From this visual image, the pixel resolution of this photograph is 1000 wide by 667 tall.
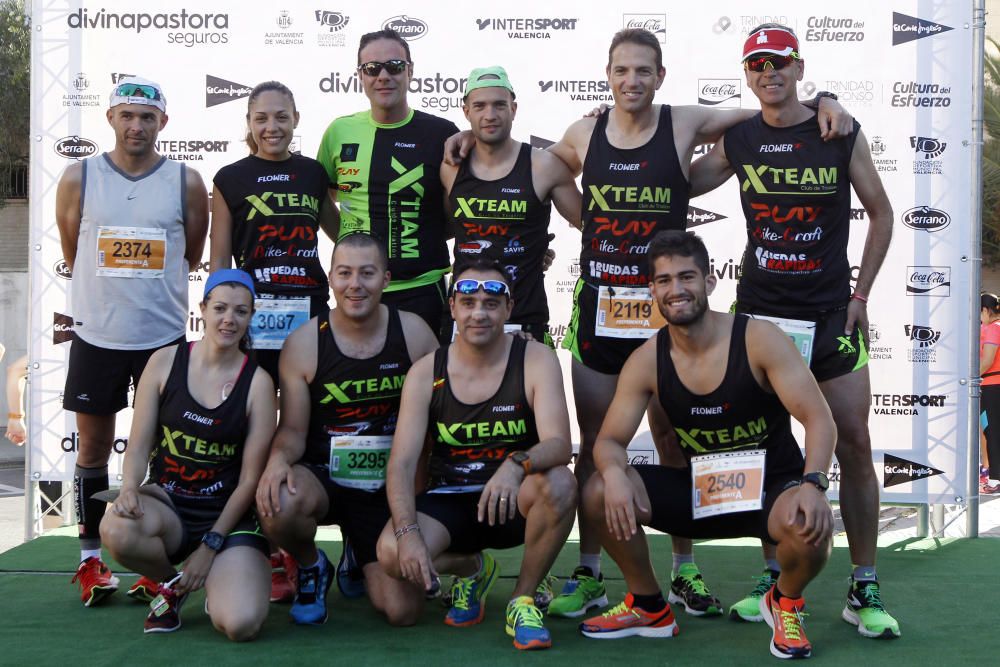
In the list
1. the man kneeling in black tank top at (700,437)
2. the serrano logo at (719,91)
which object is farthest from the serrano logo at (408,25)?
the man kneeling in black tank top at (700,437)

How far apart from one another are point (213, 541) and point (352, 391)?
77 cm

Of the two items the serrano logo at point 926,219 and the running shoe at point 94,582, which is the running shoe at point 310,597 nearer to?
the running shoe at point 94,582

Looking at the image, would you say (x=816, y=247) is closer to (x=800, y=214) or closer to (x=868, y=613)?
(x=800, y=214)

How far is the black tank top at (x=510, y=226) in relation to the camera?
13.4 feet

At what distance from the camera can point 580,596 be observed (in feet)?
13.1

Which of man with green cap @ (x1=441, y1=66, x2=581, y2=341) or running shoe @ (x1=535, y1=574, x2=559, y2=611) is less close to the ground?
man with green cap @ (x1=441, y1=66, x2=581, y2=341)

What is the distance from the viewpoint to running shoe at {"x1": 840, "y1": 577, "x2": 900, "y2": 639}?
11.8 feet

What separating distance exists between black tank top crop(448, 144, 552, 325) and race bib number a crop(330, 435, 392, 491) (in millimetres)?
763

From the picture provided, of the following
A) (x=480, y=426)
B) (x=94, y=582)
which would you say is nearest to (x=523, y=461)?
(x=480, y=426)

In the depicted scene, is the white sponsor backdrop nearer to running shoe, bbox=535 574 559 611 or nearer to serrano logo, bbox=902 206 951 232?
serrano logo, bbox=902 206 951 232

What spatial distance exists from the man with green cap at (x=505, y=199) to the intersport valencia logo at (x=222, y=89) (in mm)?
2223

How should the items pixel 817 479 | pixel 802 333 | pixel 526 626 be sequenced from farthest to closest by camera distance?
pixel 802 333
pixel 526 626
pixel 817 479

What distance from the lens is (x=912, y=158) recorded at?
5.69m

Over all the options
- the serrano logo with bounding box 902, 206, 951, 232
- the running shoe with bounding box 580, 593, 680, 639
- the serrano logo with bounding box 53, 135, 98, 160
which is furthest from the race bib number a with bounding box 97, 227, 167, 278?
the serrano logo with bounding box 902, 206, 951, 232
